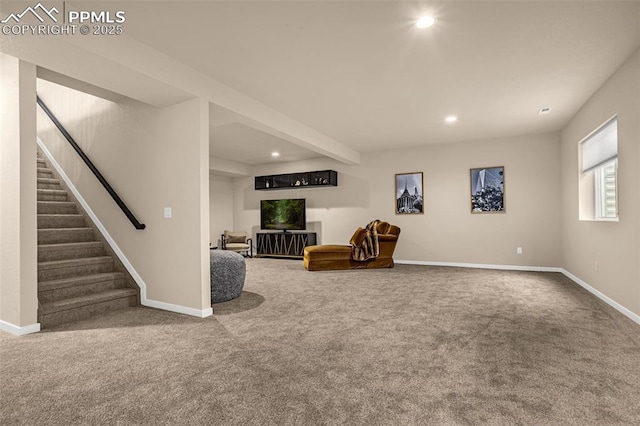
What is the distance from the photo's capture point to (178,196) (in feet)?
11.5

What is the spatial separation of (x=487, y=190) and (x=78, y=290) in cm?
656

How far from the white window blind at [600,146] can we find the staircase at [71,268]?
18.4 ft

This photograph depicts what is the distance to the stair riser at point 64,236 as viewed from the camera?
12.7 feet

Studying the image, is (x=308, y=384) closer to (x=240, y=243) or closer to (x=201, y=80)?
(x=201, y=80)

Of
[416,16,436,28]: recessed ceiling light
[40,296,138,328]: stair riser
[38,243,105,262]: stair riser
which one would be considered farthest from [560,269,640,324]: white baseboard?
[38,243,105,262]: stair riser

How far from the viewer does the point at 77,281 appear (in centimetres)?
348

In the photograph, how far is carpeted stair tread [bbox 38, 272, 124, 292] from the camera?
10.7ft

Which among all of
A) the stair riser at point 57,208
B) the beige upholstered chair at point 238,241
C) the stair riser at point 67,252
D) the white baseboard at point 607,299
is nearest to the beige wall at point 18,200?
the stair riser at point 67,252

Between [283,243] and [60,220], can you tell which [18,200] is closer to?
[60,220]

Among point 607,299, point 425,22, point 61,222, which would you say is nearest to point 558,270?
point 607,299

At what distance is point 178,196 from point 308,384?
95.6 inches

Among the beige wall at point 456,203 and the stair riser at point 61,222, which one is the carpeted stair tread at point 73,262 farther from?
the beige wall at point 456,203

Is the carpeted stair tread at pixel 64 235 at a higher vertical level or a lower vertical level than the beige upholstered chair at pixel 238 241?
higher

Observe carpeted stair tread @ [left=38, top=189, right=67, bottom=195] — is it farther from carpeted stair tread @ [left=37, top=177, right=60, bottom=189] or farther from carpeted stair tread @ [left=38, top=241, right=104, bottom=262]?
Result: carpeted stair tread @ [left=38, top=241, right=104, bottom=262]
